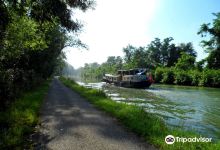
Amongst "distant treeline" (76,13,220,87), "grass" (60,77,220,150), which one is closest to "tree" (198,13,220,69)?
"distant treeline" (76,13,220,87)

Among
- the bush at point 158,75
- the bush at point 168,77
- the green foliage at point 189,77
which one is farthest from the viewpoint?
the bush at point 158,75

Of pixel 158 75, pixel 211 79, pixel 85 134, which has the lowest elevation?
pixel 85 134

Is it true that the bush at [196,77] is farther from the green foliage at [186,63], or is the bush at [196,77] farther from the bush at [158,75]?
the bush at [158,75]

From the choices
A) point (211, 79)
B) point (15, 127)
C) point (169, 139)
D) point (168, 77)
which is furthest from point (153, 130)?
point (168, 77)

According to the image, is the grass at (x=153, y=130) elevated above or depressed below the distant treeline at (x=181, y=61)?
below

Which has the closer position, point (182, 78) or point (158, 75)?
point (182, 78)

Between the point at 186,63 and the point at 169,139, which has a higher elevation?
the point at 186,63

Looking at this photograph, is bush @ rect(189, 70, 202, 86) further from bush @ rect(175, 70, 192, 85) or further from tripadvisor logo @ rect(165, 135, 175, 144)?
tripadvisor logo @ rect(165, 135, 175, 144)

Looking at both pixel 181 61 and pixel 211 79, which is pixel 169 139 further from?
pixel 181 61

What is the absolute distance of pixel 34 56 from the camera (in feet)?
130

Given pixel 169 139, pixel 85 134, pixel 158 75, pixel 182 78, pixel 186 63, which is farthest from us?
pixel 158 75

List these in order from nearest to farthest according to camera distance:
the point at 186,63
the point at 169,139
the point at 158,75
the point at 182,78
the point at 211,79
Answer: the point at 169,139
the point at 211,79
the point at 182,78
the point at 186,63
the point at 158,75

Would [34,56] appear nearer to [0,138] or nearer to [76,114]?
[76,114]

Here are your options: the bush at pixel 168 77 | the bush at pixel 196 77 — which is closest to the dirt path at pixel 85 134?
the bush at pixel 196 77
